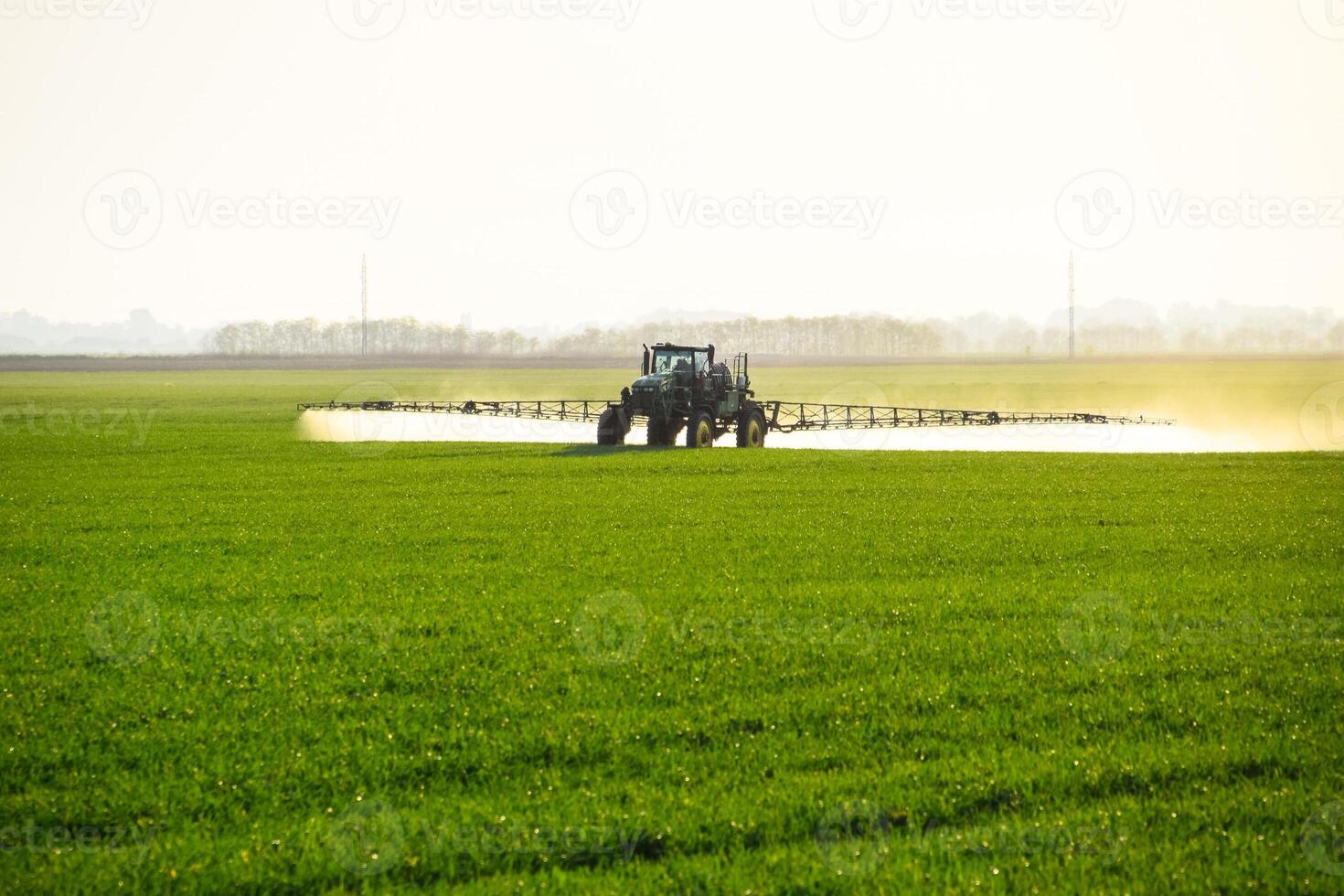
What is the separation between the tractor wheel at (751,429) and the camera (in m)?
42.9

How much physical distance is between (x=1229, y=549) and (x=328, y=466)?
24258 mm

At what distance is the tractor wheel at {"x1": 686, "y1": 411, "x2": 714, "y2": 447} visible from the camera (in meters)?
39.8

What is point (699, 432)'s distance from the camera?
131 ft

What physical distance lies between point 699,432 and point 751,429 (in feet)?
12.7

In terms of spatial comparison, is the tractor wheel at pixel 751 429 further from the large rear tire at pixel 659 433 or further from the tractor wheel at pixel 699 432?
the large rear tire at pixel 659 433

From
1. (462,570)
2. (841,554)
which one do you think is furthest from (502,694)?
(841,554)

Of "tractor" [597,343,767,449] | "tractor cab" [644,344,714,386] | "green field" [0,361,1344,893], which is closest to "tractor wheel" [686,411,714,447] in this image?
"tractor" [597,343,767,449]

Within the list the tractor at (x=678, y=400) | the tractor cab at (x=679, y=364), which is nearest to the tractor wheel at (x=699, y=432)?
the tractor at (x=678, y=400)

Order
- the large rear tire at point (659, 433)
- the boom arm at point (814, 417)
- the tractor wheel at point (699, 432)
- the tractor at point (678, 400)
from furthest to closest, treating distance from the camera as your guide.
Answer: the boom arm at point (814, 417) → the large rear tire at point (659, 433) → the tractor at point (678, 400) → the tractor wheel at point (699, 432)

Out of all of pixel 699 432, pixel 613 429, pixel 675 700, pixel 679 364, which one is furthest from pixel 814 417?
pixel 675 700

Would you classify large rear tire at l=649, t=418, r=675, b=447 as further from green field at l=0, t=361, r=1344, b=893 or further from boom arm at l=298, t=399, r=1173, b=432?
green field at l=0, t=361, r=1344, b=893

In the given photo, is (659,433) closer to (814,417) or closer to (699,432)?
(699,432)

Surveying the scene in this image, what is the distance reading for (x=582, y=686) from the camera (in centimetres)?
1034

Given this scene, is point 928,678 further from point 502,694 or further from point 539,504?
point 539,504
